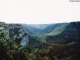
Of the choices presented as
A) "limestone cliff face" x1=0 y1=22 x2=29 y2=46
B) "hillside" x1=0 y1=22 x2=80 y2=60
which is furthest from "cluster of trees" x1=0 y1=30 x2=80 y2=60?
"limestone cliff face" x1=0 y1=22 x2=29 y2=46

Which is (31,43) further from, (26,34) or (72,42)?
(72,42)

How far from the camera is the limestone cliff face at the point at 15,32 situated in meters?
8.78

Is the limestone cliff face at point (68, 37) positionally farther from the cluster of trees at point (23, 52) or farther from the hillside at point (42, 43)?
the cluster of trees at point (23, 52)

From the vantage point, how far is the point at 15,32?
986 cm

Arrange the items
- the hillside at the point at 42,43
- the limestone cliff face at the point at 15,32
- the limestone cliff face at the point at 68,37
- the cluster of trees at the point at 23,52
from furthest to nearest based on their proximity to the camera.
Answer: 1. the limestone cliff face at the point at 68,37
2. the limestone cliff face at the point at 15,32
3. the hillside at the point at 42,43
4. the cluster of trees at the point at 23,52

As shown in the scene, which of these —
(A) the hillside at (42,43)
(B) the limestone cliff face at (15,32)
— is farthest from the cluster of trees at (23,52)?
(B) the limestone cliff face at (15,32)

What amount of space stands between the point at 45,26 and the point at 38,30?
0.89 metres

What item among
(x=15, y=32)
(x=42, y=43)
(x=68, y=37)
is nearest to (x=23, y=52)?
(x=42, y=43)

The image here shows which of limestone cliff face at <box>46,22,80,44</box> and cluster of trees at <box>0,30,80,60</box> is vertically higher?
limestone cliff face at <box>46,22,80,44</box>

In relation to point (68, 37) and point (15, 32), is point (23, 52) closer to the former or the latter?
point (15, 32)

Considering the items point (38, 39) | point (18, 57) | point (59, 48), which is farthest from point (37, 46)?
point (18, 57)

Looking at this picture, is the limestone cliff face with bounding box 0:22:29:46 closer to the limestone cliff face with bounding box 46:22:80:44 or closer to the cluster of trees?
the cluster of trees

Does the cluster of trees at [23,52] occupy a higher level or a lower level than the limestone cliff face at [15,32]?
lower

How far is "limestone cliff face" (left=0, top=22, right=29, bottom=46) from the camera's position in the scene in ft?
28.8
